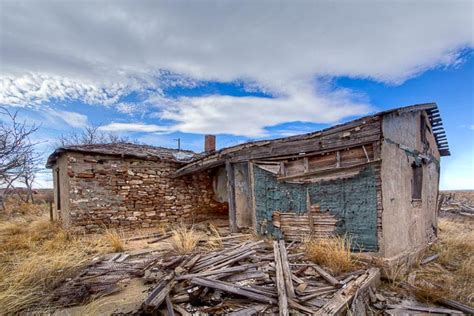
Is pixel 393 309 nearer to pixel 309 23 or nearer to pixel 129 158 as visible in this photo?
pixel 309 23

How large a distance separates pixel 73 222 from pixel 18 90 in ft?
14.6

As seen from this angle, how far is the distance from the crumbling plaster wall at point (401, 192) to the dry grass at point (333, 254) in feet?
2.33

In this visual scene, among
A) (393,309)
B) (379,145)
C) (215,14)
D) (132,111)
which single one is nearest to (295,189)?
(379,145)

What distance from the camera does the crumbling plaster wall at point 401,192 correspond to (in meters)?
5.29

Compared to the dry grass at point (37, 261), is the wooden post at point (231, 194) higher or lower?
higher

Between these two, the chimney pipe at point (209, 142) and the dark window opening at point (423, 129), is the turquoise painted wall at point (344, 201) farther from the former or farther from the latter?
the chimney pipe at point (209, 142)

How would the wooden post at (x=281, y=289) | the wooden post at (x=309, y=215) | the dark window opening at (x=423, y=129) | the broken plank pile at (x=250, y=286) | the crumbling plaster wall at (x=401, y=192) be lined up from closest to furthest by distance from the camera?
1. the wooden post at (x=281, y=289)
2. the broken plank pile at (x=250, y=286)
3. the crumbling plaster wall at (x=401, y=192)
4. the wooden post at (x=309, y=215)
5. the dark window opening at (x=423, y=129)

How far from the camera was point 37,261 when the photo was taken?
4953 millimetres

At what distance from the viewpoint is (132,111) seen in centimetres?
1379

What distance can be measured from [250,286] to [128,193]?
6.70 m

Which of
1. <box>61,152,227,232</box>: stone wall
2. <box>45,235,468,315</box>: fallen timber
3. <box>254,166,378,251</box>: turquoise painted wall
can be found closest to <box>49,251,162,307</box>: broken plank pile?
<box>45,235,468,315</box>: fallen timber

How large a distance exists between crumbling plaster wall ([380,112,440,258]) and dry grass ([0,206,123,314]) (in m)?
6.14

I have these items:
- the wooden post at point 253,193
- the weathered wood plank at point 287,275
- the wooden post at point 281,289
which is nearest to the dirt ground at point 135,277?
the wooden post at point 253,193

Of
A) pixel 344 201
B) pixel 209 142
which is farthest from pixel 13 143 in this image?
pixel 209 142
